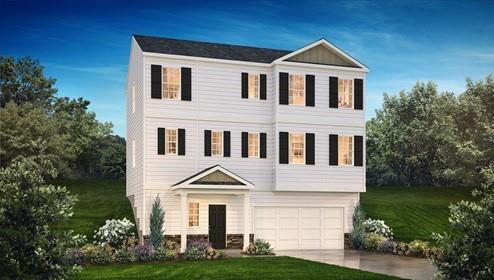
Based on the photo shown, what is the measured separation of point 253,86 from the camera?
32719mm

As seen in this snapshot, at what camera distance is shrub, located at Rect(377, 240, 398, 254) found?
30.2 meters

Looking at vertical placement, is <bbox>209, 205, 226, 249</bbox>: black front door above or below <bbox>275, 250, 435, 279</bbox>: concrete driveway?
above

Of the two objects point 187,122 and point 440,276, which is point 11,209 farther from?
point 187,122

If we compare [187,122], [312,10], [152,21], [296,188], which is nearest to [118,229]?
[187,122]

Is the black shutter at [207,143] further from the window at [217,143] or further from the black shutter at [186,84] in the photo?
the black shutter at [186,84]

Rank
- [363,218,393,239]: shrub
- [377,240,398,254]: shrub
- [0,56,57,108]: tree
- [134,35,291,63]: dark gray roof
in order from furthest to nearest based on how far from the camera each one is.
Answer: [0,56,57,108]: tree, [363,218,393,239]: shrub, [134,35,291,63]: dark gray roof, [377,240,398,254]: shrub

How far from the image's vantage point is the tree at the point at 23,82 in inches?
1973

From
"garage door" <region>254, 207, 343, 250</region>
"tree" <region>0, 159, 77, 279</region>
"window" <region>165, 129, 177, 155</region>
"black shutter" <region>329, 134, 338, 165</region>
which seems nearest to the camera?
"tree" <region>0, 159, 77, 279</region>

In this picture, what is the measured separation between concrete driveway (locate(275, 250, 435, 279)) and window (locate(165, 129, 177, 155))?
265 inches

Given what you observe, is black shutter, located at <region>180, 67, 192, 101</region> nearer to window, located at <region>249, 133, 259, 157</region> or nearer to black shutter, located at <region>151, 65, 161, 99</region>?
black shutter, located at <region>151, 65, 161, 99</region>

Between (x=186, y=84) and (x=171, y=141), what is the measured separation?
2764 millimetres

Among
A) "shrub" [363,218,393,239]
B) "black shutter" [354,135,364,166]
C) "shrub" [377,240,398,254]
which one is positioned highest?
"black shutter" [354,135,364,166]

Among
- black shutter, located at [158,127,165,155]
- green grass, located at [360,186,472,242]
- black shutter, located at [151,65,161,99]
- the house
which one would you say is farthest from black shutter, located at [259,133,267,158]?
green grass, located at [360,186,472,242]

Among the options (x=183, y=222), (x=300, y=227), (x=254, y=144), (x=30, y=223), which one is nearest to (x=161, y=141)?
(x=183, y=222)
